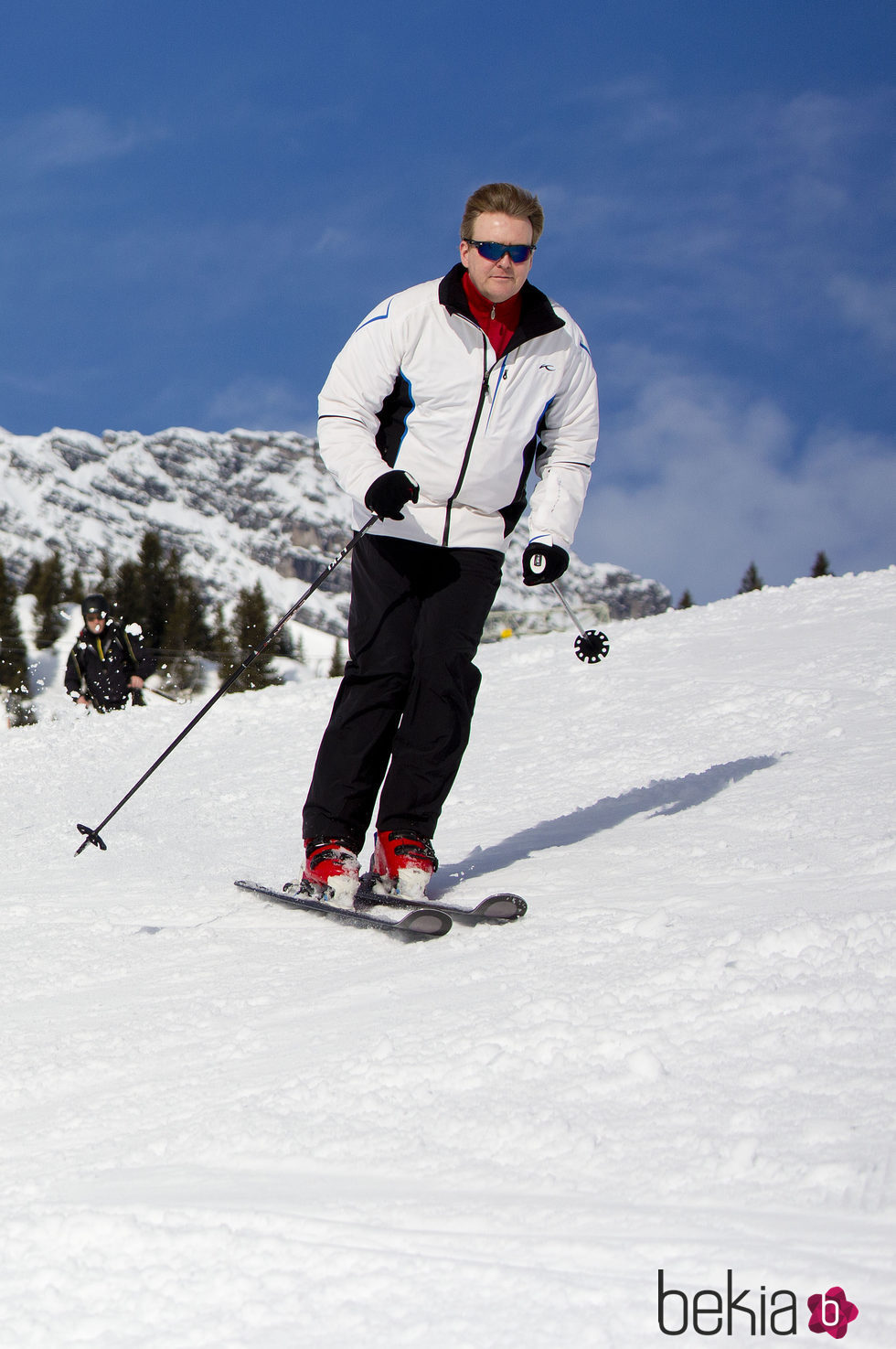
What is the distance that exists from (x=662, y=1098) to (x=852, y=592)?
9.13 m

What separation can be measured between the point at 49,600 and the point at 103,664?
187ft

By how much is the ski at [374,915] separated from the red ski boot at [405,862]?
16cm

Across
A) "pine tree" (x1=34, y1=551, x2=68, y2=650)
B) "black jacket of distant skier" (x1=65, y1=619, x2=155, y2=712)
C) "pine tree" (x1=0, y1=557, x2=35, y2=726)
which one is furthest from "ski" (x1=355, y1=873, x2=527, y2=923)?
"pine tree" (x1=34, y1=551, x2=68, y2=650)

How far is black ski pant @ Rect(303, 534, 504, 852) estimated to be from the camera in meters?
3.34

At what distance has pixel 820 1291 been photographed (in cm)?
126

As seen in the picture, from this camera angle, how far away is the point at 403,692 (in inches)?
134

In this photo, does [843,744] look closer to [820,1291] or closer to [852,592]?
[820,1291]

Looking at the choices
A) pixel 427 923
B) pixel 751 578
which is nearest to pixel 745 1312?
pixel 427 923

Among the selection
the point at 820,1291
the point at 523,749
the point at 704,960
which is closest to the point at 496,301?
the point at 704,960

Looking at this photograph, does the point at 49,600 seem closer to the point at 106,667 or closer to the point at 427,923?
the point at 106,667

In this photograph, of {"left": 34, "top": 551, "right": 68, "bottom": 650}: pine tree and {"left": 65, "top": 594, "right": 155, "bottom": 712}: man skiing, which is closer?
{"left": 65, "top": 594, "right": 155, "bottom": 712}: man skiing

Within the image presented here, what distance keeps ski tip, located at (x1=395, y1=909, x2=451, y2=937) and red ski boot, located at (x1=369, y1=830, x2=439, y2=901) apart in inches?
16.8

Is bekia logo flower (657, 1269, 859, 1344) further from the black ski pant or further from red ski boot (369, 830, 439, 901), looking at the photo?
the black ski pant

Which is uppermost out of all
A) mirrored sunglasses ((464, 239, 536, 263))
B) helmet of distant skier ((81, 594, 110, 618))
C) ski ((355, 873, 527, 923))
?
mirrored sunglasses ((464, 239, 536, 263))
